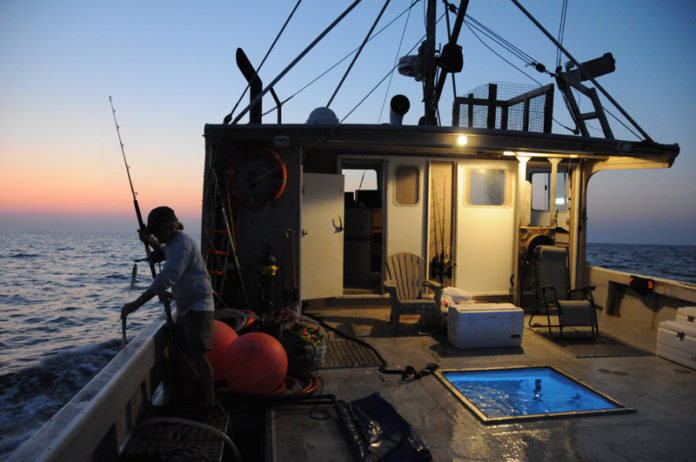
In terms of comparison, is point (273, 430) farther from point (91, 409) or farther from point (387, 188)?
point (387, 188)

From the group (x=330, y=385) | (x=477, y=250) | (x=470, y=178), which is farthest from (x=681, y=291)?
(x=330, y=385)

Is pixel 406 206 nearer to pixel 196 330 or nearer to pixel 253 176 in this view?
pixel 253 176

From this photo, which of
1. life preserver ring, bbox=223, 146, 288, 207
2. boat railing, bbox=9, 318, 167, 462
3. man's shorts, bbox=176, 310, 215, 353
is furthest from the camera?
life preserver ring, bbox=223, 146, 288, 207

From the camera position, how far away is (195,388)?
3471 millimetres

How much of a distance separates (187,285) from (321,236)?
3.59m

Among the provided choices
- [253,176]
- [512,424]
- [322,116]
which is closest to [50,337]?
[253,176]

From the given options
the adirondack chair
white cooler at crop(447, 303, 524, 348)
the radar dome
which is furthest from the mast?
white cooler at crop(447, 303, 524, 348)

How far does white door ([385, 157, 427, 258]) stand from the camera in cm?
708

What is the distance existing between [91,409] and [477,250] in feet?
20.8

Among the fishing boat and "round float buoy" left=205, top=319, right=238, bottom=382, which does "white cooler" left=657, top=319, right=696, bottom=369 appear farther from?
"round float buoy" left=205, top=319, right=238, bottom=382

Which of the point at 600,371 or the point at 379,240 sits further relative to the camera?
the point at 379,240

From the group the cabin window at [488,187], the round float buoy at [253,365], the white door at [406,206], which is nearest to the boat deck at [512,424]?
the round float buoy at [253,365]

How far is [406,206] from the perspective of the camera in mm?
7141

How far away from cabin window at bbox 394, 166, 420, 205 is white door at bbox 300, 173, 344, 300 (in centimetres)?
106
